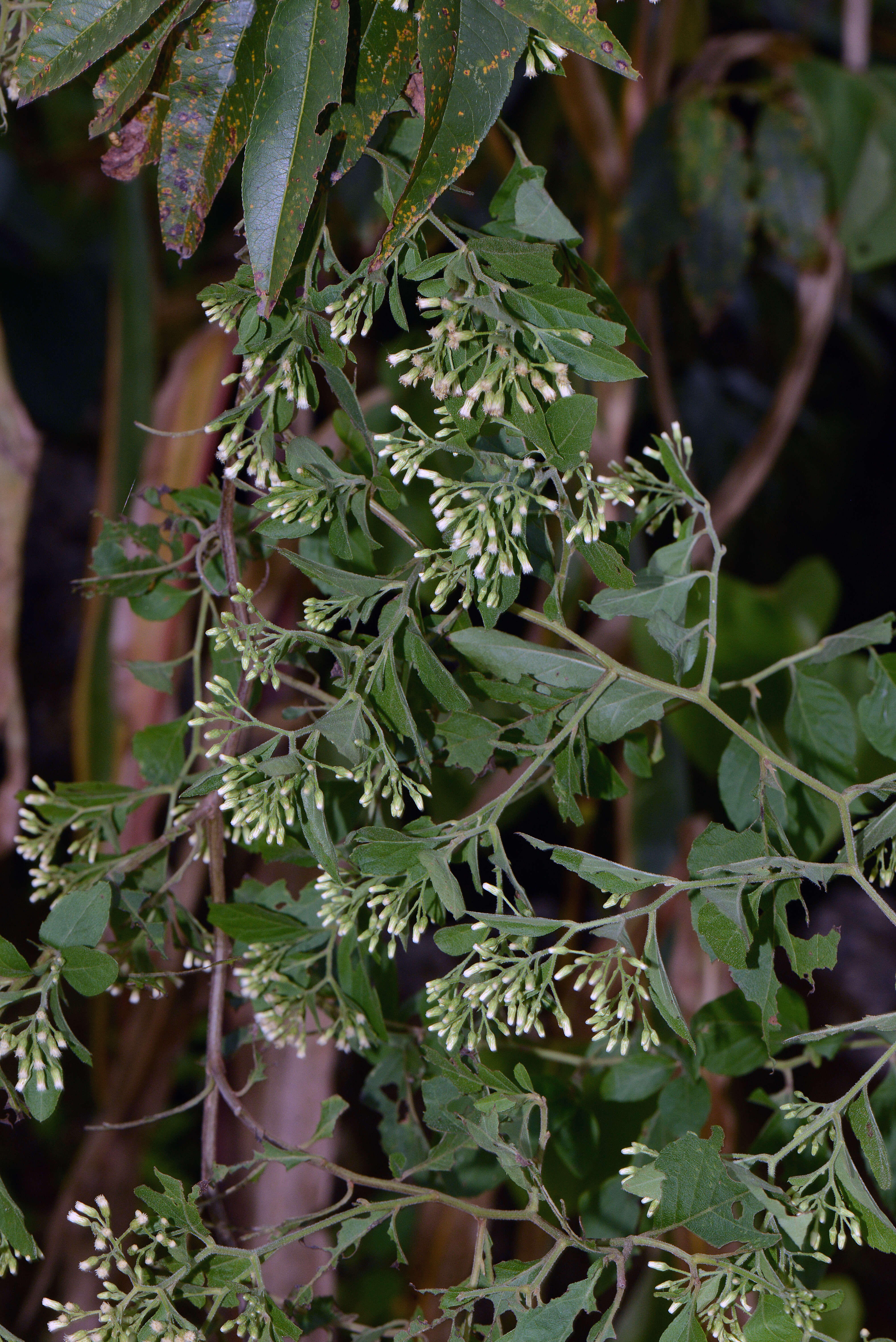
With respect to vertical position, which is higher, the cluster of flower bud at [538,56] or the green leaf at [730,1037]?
the cluster of flower bud at [538,56]

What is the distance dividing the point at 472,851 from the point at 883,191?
1.45 m

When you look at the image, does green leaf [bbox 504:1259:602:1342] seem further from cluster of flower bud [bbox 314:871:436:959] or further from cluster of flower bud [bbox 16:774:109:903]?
cluster of flower bud [bbox 16:774:109:903]

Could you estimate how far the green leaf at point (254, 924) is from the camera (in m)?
0.52

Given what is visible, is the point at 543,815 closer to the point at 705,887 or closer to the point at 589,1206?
the point at 589,1206

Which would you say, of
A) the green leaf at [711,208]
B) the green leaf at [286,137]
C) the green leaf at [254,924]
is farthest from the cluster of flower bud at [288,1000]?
the green leaf at [711,208]

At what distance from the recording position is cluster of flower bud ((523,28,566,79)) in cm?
45

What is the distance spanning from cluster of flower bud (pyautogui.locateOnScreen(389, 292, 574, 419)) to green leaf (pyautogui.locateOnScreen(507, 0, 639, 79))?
99mm

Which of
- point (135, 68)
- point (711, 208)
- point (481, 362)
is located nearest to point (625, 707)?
point (481, 362)

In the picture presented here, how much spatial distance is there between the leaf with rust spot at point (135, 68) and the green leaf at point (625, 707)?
359 millimetres

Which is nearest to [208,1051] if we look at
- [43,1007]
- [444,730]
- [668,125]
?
[43,1007]

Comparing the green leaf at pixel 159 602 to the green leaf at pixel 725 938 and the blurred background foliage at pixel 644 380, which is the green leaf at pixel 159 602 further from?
the green leaf at pixel 725 938

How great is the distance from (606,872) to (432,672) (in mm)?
120

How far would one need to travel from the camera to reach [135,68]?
1.53 feet

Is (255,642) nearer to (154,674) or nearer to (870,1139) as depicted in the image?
(154,674)
